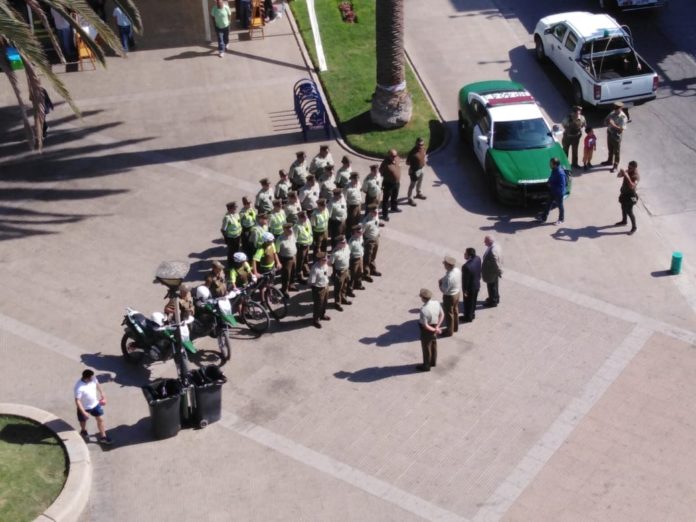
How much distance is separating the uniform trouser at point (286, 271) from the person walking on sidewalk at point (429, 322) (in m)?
3.12

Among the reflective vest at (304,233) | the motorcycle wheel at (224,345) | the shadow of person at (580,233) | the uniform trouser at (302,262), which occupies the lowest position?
the motorcycle wheel at (224,345)

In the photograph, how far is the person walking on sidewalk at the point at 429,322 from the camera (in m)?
18.2

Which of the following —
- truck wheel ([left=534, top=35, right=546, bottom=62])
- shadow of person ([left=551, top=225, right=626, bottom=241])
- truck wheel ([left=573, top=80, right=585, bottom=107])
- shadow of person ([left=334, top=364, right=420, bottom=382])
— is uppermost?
truck wheel ([left=534, top=35, right=546, bottom=62])

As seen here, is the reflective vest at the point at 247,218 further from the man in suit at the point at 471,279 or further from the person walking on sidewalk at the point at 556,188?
the person walking on sidewalk at the point at 556,188

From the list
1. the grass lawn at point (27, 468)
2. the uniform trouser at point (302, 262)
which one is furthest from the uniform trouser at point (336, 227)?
the grass lawn at point (27, 468)

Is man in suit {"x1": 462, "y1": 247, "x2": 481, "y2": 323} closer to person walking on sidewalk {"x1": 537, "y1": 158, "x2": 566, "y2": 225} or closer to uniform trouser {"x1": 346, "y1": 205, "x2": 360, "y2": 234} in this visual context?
uniform trouser {"x1": 346, "y1": 205, "x2": 360, "y2": 234}

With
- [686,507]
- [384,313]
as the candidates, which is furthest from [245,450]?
[686,507]

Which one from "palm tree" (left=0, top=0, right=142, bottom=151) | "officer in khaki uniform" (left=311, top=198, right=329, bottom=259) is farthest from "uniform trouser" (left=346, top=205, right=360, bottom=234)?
"palm tree" (left=0, top=0, right=142, bottom=151)

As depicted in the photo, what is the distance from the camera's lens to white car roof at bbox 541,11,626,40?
2741cm

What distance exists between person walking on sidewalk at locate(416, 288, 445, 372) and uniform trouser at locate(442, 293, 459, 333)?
583 millimetres

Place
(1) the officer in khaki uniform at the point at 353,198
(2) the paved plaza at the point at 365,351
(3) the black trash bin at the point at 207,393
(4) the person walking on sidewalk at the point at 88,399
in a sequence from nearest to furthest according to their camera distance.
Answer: (2) the paved plaza at the point at 365,351, (4) the person walking on sidewalk at the point at 88,399, (3) the black trash bin at the point at 207,393, (1) the officer in khaki uniform at the point at 353,198

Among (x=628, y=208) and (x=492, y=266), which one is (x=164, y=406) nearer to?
(x=492, y=266)

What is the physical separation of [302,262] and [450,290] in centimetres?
339

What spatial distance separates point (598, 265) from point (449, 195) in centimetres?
402
